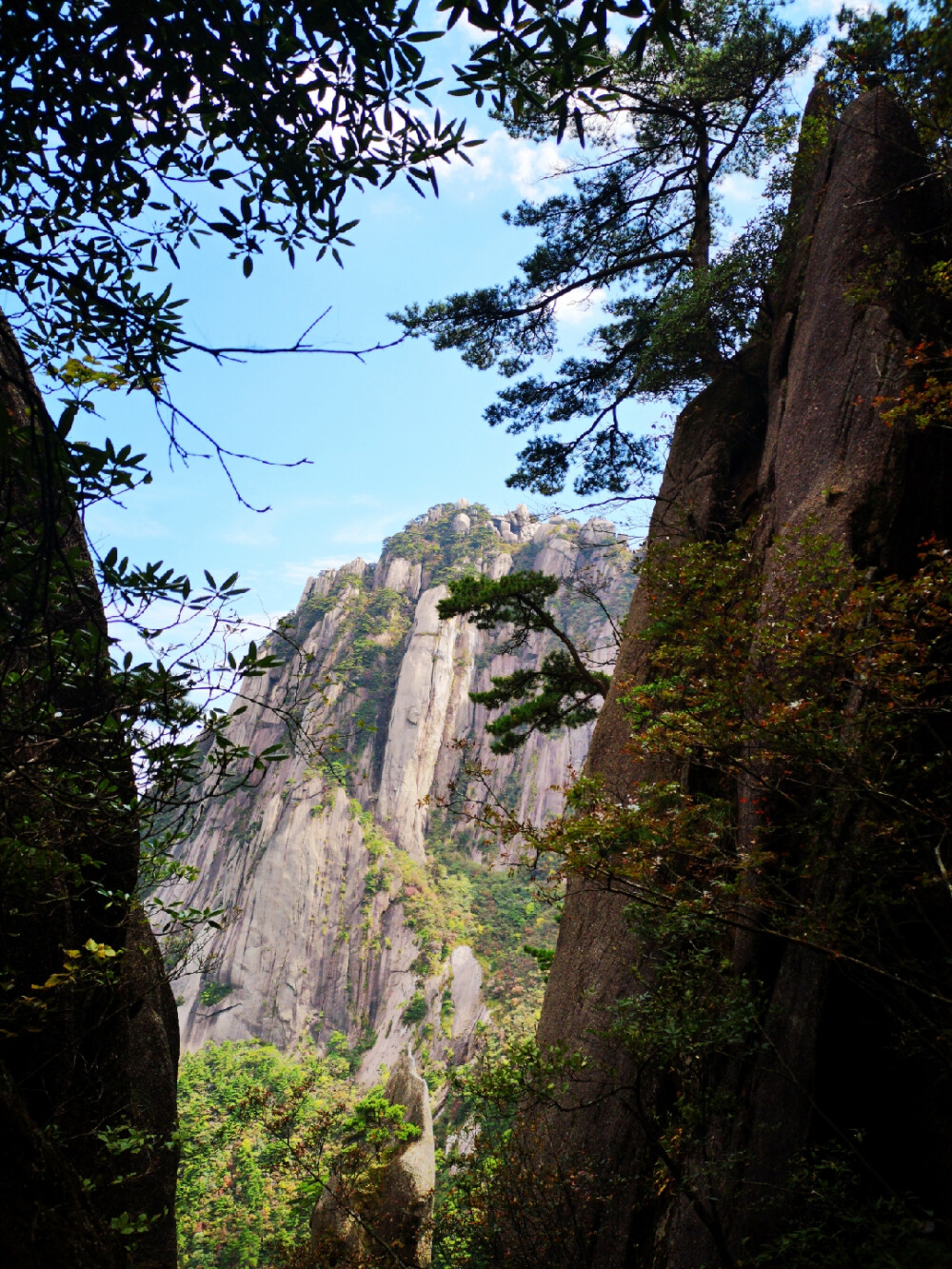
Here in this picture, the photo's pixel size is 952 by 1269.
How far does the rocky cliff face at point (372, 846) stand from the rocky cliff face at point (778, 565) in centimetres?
2222

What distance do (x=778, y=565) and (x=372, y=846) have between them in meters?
42.4

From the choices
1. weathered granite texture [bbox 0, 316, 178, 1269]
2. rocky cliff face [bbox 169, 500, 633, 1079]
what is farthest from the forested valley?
rocky cliff face [bbox 169, 500, 633, 1079]

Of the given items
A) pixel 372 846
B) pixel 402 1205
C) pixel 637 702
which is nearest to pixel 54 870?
pixel 637 702

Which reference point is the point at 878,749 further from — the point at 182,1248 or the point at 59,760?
the point at 182,1248

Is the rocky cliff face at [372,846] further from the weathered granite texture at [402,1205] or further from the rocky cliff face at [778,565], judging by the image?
the rocky cliff face at [778,565]

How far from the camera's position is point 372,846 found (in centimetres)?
4291

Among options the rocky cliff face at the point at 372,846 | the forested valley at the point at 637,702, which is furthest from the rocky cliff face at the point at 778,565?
the rocky cliff face at the point at 372,846

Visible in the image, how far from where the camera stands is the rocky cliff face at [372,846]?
3722cm

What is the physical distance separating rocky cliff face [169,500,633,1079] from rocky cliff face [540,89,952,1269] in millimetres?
22218

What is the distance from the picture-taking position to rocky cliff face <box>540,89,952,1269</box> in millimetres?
2746

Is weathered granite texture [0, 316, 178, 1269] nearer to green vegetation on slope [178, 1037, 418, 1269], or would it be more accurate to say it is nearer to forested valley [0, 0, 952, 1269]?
forested valley [0, 0, 952, 1269]

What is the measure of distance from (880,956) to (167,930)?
2700 millimetres

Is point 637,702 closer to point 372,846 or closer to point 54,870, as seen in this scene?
point 54,870

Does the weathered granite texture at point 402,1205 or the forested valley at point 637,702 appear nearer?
the forested valley at point 637,702
